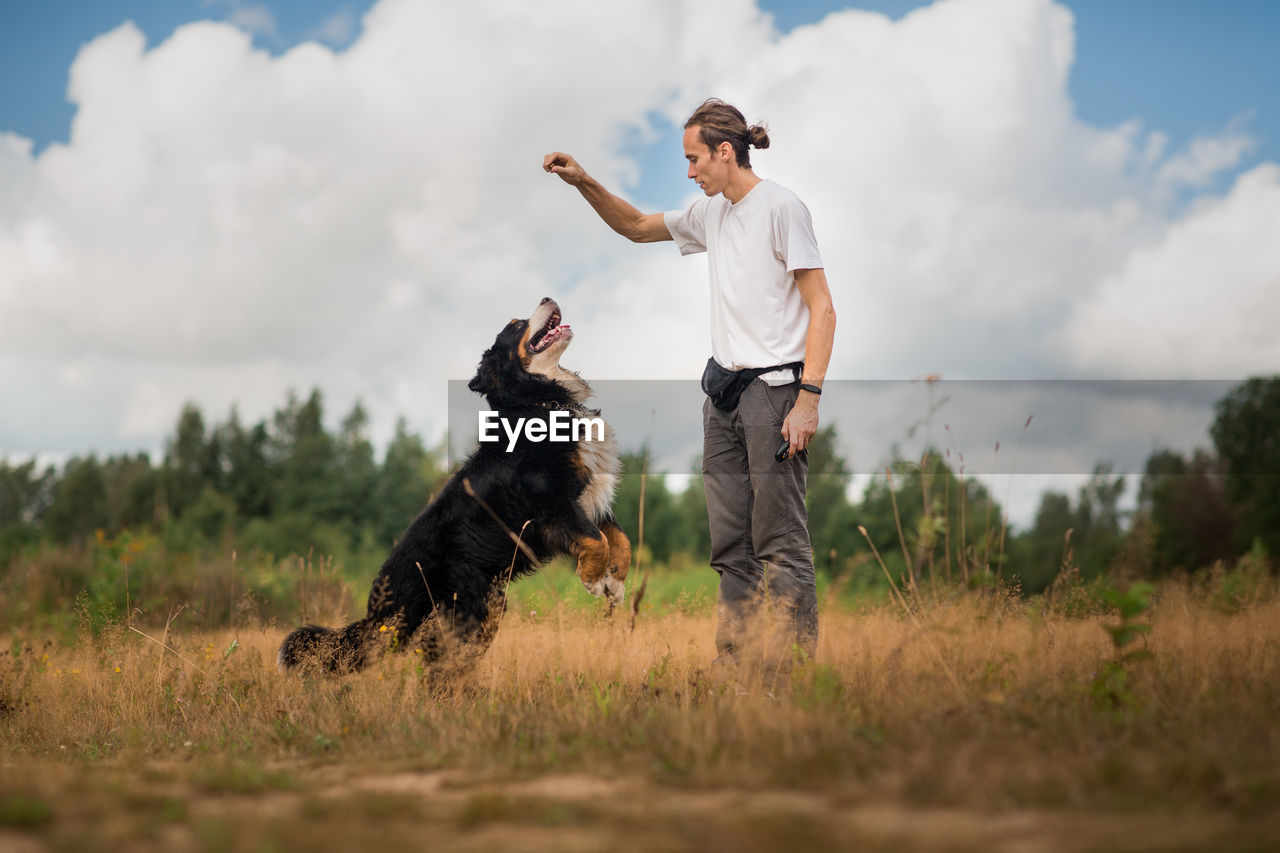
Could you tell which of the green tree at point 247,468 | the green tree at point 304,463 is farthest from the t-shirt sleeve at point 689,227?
the green tree at point 247,468

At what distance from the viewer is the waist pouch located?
3.72 metres

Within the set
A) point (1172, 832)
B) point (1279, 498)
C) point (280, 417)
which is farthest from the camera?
point (280, 417)

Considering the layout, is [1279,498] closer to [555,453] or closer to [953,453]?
[953,453]

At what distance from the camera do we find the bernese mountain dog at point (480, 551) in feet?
14.5

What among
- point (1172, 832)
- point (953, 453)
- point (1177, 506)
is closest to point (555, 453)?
point (953, 453)

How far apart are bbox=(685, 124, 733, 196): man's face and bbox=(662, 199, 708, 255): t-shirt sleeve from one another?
0.89 ft

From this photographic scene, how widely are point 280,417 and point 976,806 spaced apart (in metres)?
42.0

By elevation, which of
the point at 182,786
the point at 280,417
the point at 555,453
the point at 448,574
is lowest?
the point at 182,786

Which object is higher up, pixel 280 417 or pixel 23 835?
pixel 280 417

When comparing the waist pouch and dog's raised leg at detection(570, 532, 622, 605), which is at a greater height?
the waist pouch

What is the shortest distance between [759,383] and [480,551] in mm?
1723

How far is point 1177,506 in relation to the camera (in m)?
24.4

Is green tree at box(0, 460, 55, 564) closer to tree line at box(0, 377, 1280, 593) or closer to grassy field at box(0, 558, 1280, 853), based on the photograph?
tree line at box(0, 377, 1280, 593)

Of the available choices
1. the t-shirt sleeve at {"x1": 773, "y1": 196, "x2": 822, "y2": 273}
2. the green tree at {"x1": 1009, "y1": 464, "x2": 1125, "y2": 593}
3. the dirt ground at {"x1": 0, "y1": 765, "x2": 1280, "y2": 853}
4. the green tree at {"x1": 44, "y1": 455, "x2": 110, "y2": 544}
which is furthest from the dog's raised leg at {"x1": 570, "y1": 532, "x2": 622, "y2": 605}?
the green tree at {"x1": 44, "y1": 455, "x2": 110, "y2": 544}
